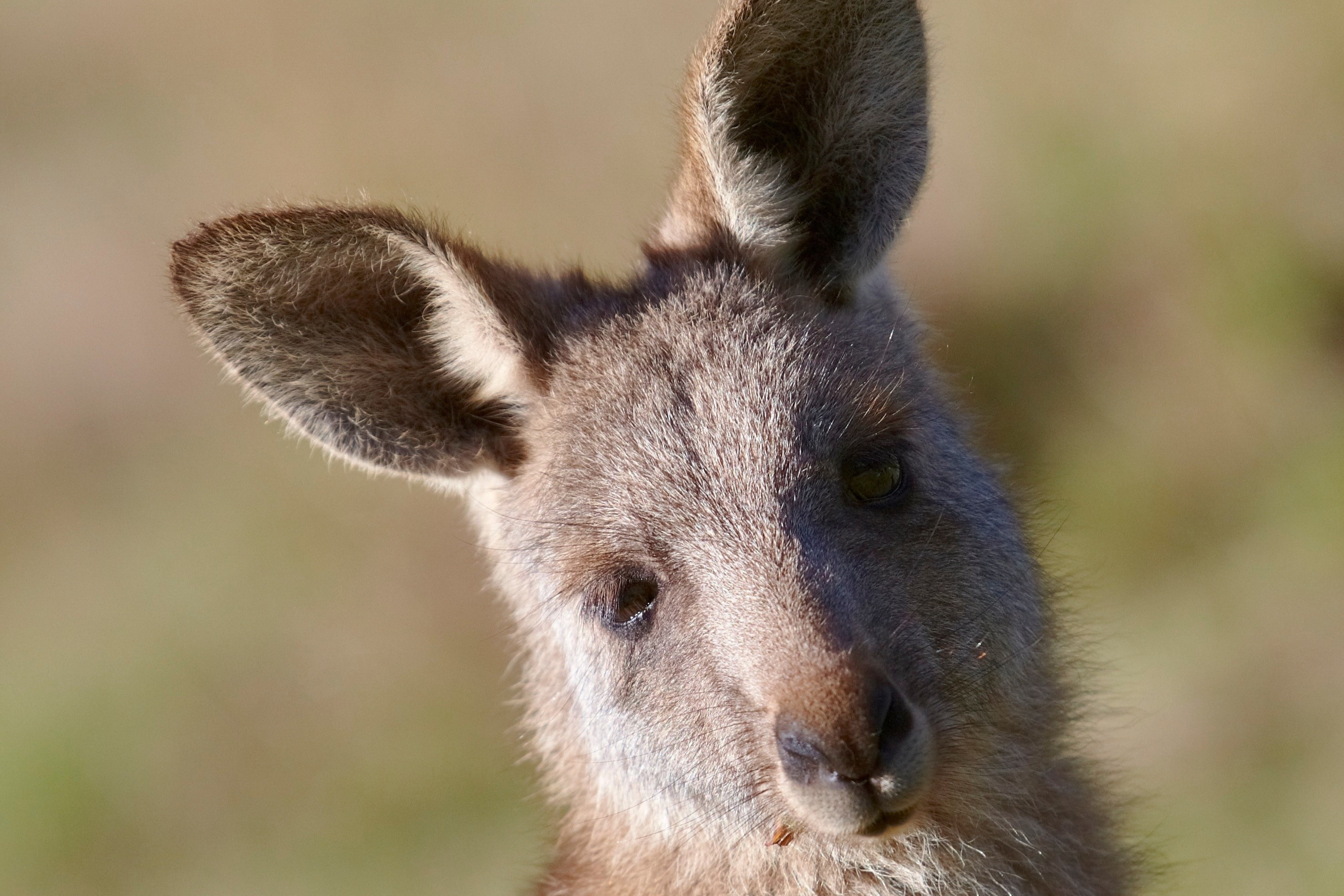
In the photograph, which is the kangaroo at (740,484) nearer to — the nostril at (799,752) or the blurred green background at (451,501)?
the nostril at (799,752)

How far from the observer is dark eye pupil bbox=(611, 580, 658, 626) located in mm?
3334

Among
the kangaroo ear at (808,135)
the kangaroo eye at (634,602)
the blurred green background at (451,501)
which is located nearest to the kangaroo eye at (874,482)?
the kangaroo eye at (634,602)

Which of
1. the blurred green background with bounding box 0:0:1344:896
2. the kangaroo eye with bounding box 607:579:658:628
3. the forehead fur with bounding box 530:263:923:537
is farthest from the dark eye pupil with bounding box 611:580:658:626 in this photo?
the blurred green background with bounding box 0:0:1344:896

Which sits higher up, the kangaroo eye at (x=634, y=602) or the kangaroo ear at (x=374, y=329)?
the kangaroo ear at (x=374, y=329)

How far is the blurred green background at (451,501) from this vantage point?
689 cm

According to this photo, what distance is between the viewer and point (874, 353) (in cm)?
364

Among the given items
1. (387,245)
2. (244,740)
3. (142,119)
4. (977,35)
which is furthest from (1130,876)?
(142,119)

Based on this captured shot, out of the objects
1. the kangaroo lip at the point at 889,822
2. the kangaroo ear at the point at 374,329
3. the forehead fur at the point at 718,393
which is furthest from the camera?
the kangaroo ear at the point at 374,329

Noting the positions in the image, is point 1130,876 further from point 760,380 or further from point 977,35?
point 977,35

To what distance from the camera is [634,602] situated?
11.0ft

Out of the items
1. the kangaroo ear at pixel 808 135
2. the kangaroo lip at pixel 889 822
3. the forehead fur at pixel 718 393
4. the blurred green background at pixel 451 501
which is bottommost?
the blurred green background at pixel 451 501

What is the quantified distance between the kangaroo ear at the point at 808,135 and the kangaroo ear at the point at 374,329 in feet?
2.07

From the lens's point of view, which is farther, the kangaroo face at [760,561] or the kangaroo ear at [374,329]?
the kangaroo ear at [374,329]

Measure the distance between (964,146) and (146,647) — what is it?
6466mm
